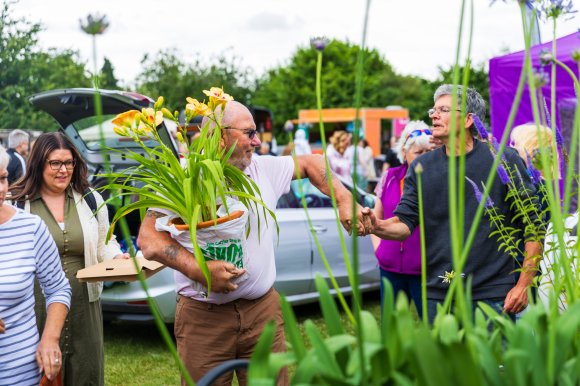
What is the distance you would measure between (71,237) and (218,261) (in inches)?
63.6

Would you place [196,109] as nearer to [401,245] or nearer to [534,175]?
[534,175]

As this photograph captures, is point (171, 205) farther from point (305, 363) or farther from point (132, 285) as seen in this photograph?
point (132, 285)

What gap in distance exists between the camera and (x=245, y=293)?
3531mm

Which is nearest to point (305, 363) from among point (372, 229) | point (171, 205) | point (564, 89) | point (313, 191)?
point (171, 205)

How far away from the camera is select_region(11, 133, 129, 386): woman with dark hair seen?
4.42 m

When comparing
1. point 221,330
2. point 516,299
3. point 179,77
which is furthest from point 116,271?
point 179,77

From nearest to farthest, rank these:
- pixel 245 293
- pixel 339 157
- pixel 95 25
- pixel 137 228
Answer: pixel 95 25, pixel 245 293, pixel 137 228, pixel 339 157

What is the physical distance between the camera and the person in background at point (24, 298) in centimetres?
305

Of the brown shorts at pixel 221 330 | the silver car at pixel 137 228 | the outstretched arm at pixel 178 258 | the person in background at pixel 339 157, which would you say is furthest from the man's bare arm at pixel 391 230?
the person in background at pixel 339 157

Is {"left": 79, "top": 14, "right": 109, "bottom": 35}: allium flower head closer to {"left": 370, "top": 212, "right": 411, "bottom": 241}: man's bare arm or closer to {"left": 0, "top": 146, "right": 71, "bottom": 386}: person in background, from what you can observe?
{"left": 0, "top": 146, "right": 71, "bottom": 386}: person in background

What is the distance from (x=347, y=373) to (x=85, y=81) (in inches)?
1150

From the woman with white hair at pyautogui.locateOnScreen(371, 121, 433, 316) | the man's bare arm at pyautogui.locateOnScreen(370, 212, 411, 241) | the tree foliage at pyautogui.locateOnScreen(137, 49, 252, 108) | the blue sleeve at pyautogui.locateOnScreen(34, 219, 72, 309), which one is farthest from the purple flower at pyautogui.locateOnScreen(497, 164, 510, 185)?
the tree foliage at pyautogui.locateOnScreen(137, 49, 252, 108)

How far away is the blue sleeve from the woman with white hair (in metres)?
2.32

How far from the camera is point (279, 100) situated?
62.5 metres
